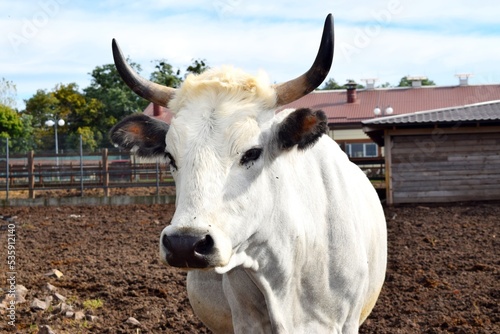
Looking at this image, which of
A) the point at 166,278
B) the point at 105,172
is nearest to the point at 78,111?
the point at 105,172

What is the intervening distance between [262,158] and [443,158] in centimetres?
1632

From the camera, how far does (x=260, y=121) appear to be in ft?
12.1

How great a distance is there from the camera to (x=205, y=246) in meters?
3.24

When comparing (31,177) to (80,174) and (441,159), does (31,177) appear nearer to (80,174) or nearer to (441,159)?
(80,174)

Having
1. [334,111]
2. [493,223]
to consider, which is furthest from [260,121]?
[334,111]

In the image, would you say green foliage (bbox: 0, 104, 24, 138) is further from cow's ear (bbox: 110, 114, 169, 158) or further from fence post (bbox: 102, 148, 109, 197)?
cow's ear (bbox: 110, 114, 169, 158)

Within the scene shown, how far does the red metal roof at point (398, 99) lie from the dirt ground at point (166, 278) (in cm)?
2898

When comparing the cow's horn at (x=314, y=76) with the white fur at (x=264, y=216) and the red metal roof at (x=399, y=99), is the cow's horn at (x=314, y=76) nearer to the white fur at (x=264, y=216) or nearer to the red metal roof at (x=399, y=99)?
the white fur at (x=264, y=216)

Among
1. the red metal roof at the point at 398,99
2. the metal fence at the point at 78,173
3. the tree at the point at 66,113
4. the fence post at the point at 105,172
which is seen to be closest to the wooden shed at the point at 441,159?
the metal fence at the point at 78,173

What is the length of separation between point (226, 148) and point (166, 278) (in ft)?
17.8

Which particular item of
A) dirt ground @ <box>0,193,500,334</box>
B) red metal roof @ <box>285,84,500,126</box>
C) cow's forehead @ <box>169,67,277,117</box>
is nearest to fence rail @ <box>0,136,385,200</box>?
dirt ground @ <box>0,193,500,334</box>

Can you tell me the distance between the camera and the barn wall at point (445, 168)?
62.0 ft

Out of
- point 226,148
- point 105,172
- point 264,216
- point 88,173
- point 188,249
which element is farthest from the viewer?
point 88,173

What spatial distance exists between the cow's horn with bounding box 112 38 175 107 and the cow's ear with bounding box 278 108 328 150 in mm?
724
